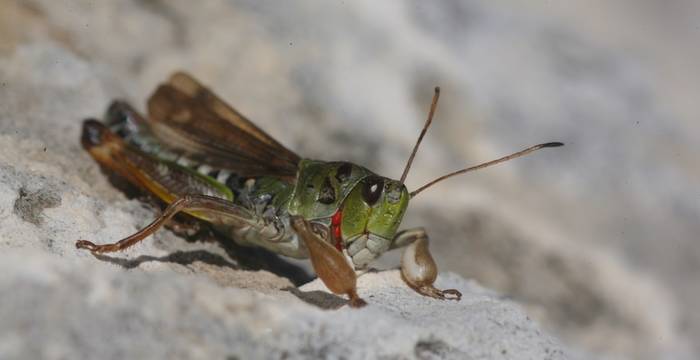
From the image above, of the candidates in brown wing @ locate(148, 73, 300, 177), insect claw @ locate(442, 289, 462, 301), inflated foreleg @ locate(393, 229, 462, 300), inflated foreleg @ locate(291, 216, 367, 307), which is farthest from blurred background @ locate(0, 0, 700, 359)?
inflated foreleg @ locate(291, 216, 367, 307)

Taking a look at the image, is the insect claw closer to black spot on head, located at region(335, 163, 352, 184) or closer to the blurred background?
black spot on head, located at region(335, 163, 352, 184)

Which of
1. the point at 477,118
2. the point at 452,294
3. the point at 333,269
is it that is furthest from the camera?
the point at 477,118

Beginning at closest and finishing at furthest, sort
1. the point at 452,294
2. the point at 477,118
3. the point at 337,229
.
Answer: the point at 452,294 → the point at 337,229 → the point at 477,118

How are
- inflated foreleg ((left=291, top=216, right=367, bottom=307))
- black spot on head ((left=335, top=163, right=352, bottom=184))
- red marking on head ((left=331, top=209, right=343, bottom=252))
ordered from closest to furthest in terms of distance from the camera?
inflated foreleg ((left=291, top=216, right=367, bottom=307))
red marking on head ((left=331, top=209, right=343, bottom=252))
black spot on head ((left=335, top=163, right=352, bottom=184))

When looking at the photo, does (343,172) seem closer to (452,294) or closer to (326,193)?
(326,193)

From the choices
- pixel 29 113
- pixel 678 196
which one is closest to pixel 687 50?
pixel 678 196

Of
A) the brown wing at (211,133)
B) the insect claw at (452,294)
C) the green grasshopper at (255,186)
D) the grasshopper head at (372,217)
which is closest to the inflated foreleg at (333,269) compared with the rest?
the green grasshopper at (255,186)

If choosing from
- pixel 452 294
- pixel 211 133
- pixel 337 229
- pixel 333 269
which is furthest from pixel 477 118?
pixel 333 269

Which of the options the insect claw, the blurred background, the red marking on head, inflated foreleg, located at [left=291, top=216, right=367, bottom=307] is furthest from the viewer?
the blurred background
